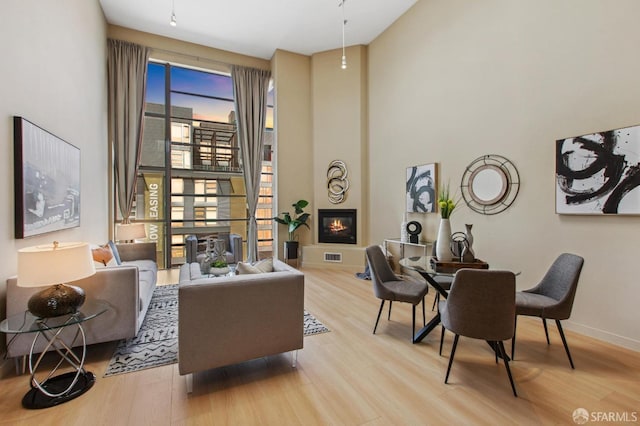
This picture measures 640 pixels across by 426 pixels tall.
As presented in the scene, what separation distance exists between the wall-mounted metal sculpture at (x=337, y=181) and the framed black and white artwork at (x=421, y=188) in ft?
4.91

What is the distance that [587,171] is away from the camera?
2.97m

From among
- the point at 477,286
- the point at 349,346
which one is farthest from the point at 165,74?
the point at 477,286

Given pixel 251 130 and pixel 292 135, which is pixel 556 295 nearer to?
pixel 292 135

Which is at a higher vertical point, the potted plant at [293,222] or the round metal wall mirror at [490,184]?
the round metal wall mirror at [490,184]

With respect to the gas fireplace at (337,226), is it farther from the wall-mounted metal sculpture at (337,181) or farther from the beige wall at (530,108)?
the beige wall at (530,108)

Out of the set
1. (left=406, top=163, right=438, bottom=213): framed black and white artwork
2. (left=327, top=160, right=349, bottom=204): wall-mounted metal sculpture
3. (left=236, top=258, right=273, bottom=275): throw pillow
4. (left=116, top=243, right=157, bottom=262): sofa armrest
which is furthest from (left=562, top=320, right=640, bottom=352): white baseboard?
(left=116, top=243, right=157, bottom=262): sofa armrest

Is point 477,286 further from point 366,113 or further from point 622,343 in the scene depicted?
point 366,113

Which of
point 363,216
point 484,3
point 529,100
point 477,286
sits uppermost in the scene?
point 484,3

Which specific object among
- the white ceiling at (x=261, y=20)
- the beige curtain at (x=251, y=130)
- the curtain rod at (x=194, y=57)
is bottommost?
the beige curtain at (x=251, y=130)

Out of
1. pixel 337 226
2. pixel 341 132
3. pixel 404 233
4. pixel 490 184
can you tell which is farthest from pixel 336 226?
pixel 490 184

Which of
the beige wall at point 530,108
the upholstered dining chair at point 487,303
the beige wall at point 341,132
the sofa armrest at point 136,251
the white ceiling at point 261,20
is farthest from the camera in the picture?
the beige wall at point 341,132

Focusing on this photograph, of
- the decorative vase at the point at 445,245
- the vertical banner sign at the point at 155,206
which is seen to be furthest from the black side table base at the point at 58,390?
the vertical banner sign at the point at 155,206

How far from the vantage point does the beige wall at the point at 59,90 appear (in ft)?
7.64

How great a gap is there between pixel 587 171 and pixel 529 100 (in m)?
1.05
